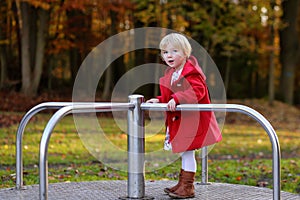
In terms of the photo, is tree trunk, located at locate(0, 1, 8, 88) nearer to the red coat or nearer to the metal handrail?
the metal handrail

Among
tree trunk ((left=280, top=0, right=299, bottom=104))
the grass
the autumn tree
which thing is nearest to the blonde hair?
the grass

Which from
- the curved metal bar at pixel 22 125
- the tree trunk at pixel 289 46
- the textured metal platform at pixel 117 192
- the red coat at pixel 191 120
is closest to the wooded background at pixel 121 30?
the tree trunk at pixel 289 46

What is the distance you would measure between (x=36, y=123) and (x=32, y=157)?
454 centimetres

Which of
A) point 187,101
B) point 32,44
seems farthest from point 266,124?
point 32,44

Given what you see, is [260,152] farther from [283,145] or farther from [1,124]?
[1,124]

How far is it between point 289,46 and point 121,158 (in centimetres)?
1583

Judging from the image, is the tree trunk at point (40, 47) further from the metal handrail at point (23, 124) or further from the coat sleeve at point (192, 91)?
the coat sleeve at point (192, 91)

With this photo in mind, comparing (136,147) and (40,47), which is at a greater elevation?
(40,47)

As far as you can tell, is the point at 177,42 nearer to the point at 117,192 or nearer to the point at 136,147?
A: the point at 136,147

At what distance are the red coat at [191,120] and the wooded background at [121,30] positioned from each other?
12303 mm

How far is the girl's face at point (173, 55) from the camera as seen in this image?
4.25m

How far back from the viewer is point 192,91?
412 centimetres

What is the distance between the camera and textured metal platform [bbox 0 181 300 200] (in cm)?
458

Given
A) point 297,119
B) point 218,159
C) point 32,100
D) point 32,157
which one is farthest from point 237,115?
point 32,157
